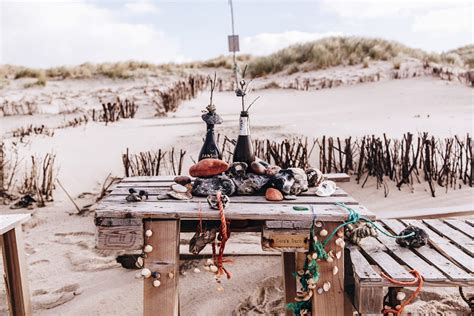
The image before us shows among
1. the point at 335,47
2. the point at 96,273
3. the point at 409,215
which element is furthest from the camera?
the point at 335,47

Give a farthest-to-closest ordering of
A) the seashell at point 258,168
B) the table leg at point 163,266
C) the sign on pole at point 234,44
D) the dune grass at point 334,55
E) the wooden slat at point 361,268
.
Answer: the dune grass at point 334,55 < the sign on pole at point 234,44 < the seashell at point 258,168 < the table leg at point 163,266 < the wooden slat at point 361,268

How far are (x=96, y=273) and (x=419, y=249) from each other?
6.76 ft

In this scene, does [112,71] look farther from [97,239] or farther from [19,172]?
[97,239]

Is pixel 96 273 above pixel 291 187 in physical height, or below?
below

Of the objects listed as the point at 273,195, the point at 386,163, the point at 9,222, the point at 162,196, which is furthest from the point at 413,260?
the point at 386,163

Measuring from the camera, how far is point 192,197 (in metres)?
2.21

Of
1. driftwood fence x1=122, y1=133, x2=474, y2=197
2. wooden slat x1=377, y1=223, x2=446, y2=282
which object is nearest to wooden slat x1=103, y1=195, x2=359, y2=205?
wooden slat x1=377, y1=223, x2=446, y2=282

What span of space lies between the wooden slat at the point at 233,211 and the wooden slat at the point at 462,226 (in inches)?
33.3

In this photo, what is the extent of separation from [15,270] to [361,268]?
1.76 metres

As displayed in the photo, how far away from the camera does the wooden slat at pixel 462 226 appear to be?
2.53 metres

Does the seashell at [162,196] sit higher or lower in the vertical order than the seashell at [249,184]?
lower

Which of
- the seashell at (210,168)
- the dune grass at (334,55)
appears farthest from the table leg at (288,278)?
the dune grass at (334,55)

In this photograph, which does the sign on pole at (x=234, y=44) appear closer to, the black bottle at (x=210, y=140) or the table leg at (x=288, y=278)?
the black bottle at (x=210, y=140)

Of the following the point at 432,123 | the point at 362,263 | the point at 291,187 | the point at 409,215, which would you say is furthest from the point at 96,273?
the point at 432,123
